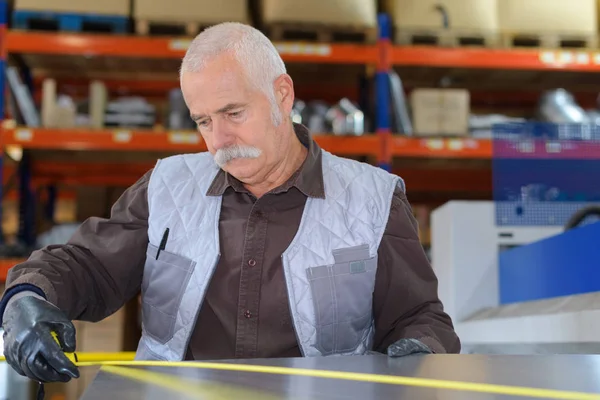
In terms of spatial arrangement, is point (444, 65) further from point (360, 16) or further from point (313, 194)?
point (313, 194)

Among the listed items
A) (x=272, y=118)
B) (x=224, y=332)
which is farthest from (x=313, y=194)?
(x=224, y=332)

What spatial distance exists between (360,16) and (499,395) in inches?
176

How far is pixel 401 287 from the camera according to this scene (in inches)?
80.7

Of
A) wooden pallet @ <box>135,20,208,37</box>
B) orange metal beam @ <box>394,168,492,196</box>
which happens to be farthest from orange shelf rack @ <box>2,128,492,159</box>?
orange metal beam @ <box>394,168,492,196</box>

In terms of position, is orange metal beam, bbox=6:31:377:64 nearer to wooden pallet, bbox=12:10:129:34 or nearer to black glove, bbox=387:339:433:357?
wooden pallet, bbox=12:10:129:34

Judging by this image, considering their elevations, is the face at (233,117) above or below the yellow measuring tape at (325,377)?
above

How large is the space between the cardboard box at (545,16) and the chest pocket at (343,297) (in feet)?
12.7

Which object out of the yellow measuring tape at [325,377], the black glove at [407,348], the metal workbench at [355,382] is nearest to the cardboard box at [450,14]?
the black glove at [407,348]

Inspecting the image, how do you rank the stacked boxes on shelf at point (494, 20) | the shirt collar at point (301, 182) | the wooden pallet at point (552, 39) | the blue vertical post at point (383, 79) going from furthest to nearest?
the wooden pallet at point (552, 39), the stacked boxes on shelf at point (494, 20), the blue vertical post at point (383, 79), the shirt collar at point (301, 182)

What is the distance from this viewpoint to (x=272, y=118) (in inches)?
83.6

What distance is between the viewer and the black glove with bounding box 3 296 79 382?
148cm

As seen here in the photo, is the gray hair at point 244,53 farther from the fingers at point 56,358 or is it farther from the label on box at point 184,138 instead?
the label on box at point 184,138

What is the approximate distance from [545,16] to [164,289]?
4.27 metres

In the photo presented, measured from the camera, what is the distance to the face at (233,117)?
199cm
